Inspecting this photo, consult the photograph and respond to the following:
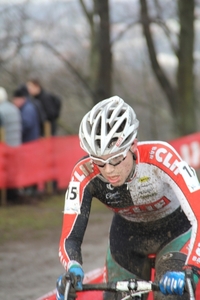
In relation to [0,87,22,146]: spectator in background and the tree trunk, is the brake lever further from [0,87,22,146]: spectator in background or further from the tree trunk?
the tree trunk

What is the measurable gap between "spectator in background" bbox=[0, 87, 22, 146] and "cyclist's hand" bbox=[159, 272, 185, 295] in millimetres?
7959

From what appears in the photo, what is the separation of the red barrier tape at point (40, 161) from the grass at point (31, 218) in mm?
455

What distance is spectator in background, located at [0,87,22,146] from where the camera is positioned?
11.2 metres

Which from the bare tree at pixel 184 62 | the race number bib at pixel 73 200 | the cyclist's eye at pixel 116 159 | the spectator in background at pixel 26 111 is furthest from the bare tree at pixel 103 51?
the cyclist's eye at pixel 116 159

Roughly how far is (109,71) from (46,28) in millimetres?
4883

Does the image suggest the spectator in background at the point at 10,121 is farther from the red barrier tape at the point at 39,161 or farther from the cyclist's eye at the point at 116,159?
the cyclist's eye at the point at 116,159

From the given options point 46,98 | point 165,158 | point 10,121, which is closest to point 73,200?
point 165,158

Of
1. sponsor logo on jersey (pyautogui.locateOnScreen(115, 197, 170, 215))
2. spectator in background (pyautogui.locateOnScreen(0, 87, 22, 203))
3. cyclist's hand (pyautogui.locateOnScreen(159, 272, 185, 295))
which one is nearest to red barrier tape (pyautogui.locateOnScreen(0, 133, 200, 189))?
spectator in background (pyautogui.locateOnScreen(0, 87, 22, 203))

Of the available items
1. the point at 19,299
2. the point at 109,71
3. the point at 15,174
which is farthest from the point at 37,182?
the point at 19,299

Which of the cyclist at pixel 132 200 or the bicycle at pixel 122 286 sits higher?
the cyclist at pixel 132 200

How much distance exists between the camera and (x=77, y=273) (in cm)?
376

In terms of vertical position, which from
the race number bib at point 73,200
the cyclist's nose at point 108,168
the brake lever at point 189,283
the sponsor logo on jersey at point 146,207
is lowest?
the brake lever at point 189,283

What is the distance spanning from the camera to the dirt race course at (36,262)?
264 inches

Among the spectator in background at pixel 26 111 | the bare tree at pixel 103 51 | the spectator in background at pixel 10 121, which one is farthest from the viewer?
the bare tree at pixel 103 51
